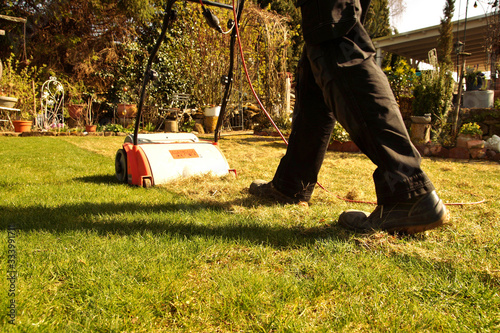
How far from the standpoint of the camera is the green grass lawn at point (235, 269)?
917mm

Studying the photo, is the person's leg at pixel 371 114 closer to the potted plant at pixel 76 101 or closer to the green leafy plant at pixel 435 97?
the green leafy plant at pixel 435 97

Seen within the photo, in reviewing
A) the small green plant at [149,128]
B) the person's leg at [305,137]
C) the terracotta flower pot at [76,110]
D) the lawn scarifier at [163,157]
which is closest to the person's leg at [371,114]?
the person's leg at [305,137]

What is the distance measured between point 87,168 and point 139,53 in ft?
24.8

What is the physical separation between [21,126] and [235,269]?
8325mm

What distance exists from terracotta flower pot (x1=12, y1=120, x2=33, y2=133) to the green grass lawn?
21.9 ft

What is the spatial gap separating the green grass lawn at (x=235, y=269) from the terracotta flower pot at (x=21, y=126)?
6.67m

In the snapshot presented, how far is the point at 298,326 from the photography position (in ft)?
2.90

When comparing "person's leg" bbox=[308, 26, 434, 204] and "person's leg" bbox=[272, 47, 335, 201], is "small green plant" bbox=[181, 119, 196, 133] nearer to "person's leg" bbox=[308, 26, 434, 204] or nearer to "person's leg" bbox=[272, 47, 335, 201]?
"person's leg" bbox=[272, 47, 335, 201]

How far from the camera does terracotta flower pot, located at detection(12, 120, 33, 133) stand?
7766 mm

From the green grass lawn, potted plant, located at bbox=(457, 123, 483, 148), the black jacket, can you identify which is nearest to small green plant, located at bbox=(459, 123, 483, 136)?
potted plant, located at bbox=(457, 123, 483, 148)

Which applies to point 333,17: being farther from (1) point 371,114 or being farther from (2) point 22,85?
(2) point 22,85

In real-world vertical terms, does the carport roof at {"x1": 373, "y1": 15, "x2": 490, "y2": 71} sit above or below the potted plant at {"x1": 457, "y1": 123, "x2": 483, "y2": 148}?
above

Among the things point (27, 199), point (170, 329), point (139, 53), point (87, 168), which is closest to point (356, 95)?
point (170, 329)

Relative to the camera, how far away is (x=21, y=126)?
7.79 m
